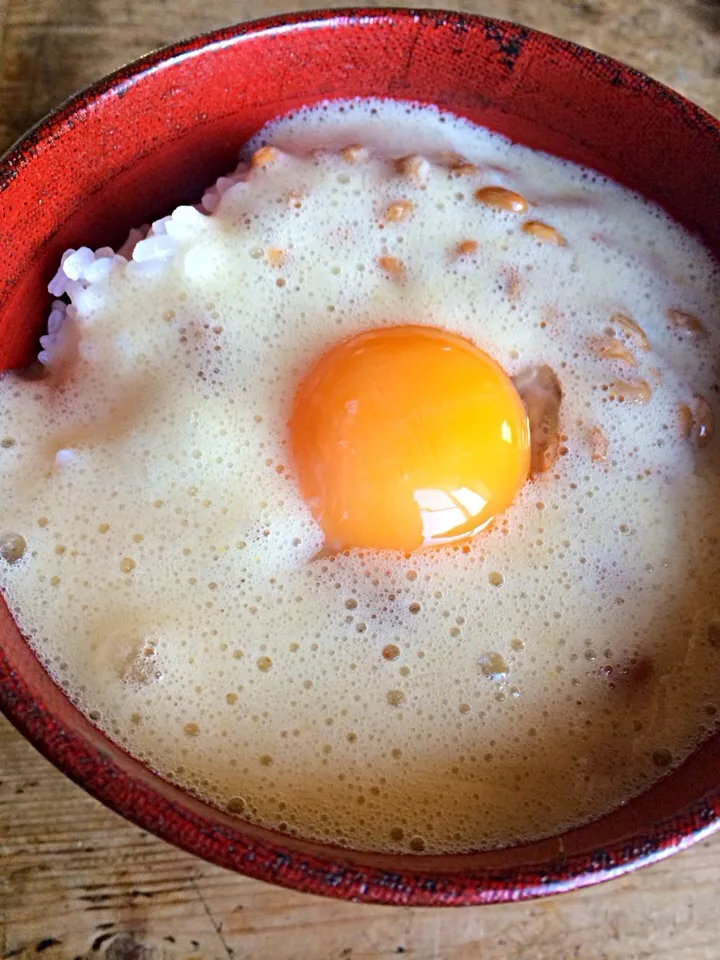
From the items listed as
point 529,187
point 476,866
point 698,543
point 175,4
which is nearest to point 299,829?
point 476,866

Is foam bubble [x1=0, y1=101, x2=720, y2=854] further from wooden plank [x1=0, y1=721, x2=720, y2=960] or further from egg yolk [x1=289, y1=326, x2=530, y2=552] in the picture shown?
wooden plank [x1=0, y1=721, x2=720, y2=960]

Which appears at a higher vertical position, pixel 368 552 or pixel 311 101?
pixel 311 101

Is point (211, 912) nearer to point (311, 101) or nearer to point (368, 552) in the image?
point (368, 552)

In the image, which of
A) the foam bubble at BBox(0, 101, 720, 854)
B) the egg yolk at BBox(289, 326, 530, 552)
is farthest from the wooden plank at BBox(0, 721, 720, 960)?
the egg yolk at BBox(289, 326, 530, 552)

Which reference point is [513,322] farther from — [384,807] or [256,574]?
[384,807]

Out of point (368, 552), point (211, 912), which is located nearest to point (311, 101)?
point (368, 552)

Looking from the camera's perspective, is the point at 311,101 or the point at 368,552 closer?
the point at 368,552

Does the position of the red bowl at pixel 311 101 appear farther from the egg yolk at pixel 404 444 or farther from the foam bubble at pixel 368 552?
the egg yolk at pixel 404 444
